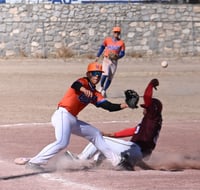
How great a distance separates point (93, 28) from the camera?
41938 mm

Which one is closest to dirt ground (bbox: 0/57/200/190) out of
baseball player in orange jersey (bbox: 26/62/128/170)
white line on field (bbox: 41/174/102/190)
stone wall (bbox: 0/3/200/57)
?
white line on field (bbox: 41/174/102/190)

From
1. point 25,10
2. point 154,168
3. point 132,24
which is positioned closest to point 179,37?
point 132,24

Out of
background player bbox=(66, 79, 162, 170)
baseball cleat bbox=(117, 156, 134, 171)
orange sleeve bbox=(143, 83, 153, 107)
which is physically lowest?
baseball cleat bbox=(117, 156, 134, 171)

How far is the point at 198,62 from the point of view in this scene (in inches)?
1555

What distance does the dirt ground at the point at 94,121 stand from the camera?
11.2m

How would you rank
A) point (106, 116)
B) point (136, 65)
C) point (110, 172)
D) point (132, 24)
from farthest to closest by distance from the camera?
point (132, 24)
point (136, 65)
point (106, 116)
point (110, 172)

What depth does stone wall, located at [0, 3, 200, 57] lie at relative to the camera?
40.6 metres

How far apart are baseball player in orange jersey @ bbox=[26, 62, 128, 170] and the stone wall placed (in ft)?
93.2

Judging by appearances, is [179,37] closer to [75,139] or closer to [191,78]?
[191,78]

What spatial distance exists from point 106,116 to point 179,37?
2377 centimetres

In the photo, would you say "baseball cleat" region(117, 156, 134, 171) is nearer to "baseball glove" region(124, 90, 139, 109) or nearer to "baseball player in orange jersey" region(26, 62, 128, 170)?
"baseball player in orange jersey" region(26, 62, 128, 170)

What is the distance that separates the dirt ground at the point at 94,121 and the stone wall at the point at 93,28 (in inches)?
106

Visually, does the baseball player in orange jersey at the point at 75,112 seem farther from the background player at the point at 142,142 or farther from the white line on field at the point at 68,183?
the background player at the point at 142,142

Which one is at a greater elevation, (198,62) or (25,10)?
(25,10)
